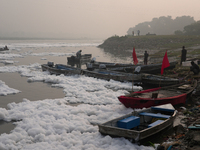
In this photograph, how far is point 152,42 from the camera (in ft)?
227

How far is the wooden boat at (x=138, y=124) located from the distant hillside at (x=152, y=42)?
145 ft

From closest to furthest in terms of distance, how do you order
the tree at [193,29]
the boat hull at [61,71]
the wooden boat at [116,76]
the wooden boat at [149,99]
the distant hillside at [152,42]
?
the wooden boat at [149,99]
the wooden boat at [116,76]
the boat hull at [61,71]
the distant hillside at [152,42]
the tree at [193,29]

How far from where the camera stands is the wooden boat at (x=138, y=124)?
310 inches

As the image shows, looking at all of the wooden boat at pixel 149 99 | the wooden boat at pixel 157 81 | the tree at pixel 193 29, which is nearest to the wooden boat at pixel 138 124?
the wooden boat at pixel 149 99

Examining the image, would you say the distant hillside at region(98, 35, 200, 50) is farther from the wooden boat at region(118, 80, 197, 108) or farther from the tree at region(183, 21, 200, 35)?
the wooden boat at region(118, 80, 197, 108)

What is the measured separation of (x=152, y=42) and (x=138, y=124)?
64.1 meters

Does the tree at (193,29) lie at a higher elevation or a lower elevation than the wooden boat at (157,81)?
higher

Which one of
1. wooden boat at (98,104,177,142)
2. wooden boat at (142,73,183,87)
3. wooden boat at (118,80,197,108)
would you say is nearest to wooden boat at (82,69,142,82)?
wooden boat at (142,73,183,87)

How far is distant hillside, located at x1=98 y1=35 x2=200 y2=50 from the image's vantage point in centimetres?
5747

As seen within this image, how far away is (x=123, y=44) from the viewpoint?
8412 cm

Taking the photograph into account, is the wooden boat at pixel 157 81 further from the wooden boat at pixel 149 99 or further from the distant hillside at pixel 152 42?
the distant hillside at pixel 152 42

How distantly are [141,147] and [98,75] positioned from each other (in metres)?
14.1

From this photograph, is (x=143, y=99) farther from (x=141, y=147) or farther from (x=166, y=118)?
(x=141, y=147)

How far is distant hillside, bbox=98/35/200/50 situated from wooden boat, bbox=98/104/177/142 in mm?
44175
